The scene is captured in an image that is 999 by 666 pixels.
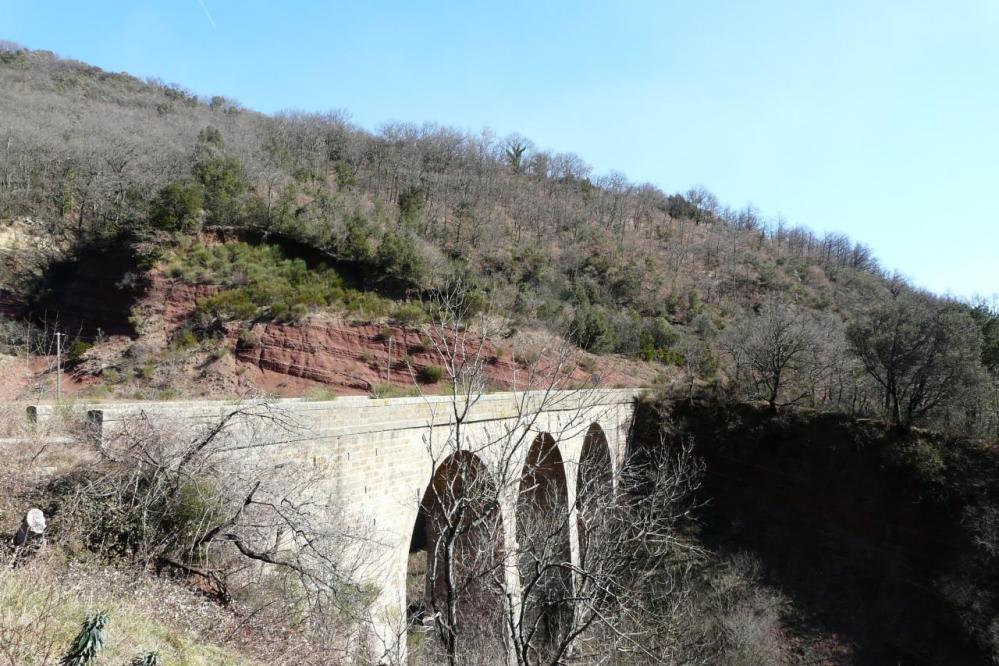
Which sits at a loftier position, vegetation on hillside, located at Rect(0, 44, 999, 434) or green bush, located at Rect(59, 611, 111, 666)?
vegetation on hillside, located at Rect(0, 44, 999, 434)

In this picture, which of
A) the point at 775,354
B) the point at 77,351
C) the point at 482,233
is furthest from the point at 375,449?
the point at 482,233

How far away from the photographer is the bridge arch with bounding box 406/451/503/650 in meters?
5.20

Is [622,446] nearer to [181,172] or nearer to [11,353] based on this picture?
[11,353]

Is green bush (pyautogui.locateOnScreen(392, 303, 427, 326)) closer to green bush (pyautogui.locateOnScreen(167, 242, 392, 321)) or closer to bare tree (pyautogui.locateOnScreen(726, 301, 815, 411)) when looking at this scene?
green bush (pyautogui.locateOnScreen(167, 242, 392, 321))

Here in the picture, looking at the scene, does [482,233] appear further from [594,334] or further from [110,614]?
[110,614]

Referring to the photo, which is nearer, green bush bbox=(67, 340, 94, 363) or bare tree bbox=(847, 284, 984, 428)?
bare tree bbox=(847, 284, 984, 428)

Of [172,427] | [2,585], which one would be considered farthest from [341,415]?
[2,585]

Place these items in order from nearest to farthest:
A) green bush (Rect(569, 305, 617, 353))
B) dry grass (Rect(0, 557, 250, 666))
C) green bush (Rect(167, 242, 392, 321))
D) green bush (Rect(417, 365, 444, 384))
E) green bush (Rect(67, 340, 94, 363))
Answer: dry grass (Rect(0, 557, 250, 666)), green bush (Rect(67, 340, 94, 363)), green bush (Rect(167, 242, 392, 321)), green bush (Rect(417, 365, 444, 384)), green bush (Rect(569, 305, 617, 353))

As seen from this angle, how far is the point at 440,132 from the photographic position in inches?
2367

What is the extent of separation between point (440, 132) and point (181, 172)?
1455 inches

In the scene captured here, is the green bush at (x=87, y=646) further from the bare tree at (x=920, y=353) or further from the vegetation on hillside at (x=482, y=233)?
the bare tree at (x=920, y=353)

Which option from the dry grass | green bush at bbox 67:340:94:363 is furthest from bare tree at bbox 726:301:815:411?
green bush at bbox 67:340:94:363

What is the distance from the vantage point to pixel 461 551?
9.89 metres

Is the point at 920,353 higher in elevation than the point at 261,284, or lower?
lower
